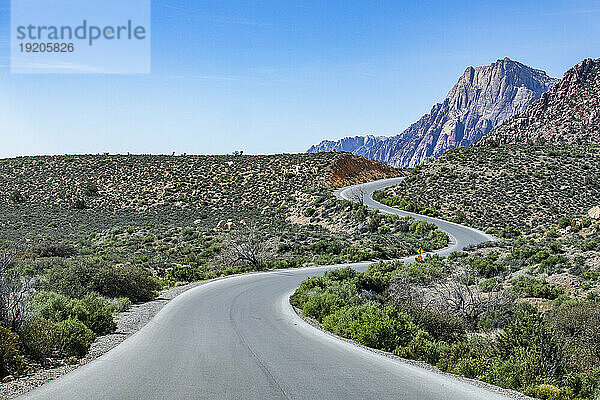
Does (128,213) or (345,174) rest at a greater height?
(345,174)

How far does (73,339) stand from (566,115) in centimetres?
10573

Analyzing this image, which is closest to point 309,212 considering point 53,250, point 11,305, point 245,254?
point 245,254

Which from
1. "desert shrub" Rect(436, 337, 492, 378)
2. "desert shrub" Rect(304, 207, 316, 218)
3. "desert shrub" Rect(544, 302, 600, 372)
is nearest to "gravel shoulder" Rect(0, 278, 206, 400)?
"desert shrub" Rect(436, 337, 492, 378)

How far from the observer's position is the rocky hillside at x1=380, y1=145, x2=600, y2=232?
55188mm

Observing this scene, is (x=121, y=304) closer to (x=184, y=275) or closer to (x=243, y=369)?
(x=243, y=369)

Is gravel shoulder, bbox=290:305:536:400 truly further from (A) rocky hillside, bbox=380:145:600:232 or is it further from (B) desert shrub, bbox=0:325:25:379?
(A) rocky hillside, bbox=380:145:600:232

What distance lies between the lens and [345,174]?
273 ft

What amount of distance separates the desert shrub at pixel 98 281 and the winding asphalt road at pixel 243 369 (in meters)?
4.06

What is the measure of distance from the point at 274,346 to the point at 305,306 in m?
6.04

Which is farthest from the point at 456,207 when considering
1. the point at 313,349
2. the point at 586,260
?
the point at 313,349

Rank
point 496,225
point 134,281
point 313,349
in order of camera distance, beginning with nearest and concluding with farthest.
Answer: point 313,349
point 134,281
point 496,225

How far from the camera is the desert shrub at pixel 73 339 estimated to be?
9.71 meters

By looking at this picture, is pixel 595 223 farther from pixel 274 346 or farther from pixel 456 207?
pixel 274 346

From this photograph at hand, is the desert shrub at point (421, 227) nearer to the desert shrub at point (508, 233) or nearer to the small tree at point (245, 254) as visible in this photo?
the desert shrub at point (508, 233)
